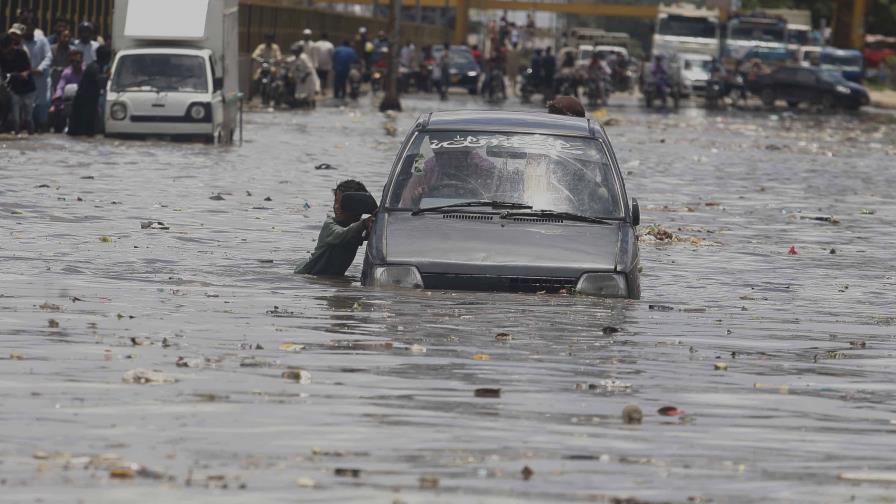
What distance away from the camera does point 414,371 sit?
30.9 ft

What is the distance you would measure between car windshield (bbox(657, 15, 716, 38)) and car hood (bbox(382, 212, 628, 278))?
62.2 m

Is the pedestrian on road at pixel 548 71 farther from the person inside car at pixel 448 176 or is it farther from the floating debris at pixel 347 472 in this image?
the floating debris at pixel 347 472

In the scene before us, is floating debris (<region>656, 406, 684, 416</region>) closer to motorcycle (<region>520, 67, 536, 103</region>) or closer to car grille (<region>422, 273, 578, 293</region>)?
car grille (<region>422, 273, 578, 293</region>)

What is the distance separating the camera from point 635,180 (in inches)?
1105

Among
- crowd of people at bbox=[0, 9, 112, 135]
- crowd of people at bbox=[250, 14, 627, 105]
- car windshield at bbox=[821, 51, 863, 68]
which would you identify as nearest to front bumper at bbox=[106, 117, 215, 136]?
crowd of people at bbox=[0, 9, 112, 135]

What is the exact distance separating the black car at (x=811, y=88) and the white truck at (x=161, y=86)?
116ft

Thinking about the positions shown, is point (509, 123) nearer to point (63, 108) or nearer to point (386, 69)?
point (63, 108)

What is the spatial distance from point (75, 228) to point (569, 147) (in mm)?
6306

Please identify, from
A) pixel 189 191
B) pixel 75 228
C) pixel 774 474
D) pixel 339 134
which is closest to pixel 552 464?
pixel 774 474

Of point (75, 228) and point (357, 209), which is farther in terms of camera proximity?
point (75, 228)

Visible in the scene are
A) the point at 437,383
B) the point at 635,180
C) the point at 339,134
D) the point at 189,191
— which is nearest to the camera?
the point at 437,383

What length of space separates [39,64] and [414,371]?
22.9 metres

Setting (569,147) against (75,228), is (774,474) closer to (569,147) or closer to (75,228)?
(569,147)

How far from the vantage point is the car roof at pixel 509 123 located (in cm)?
1262
